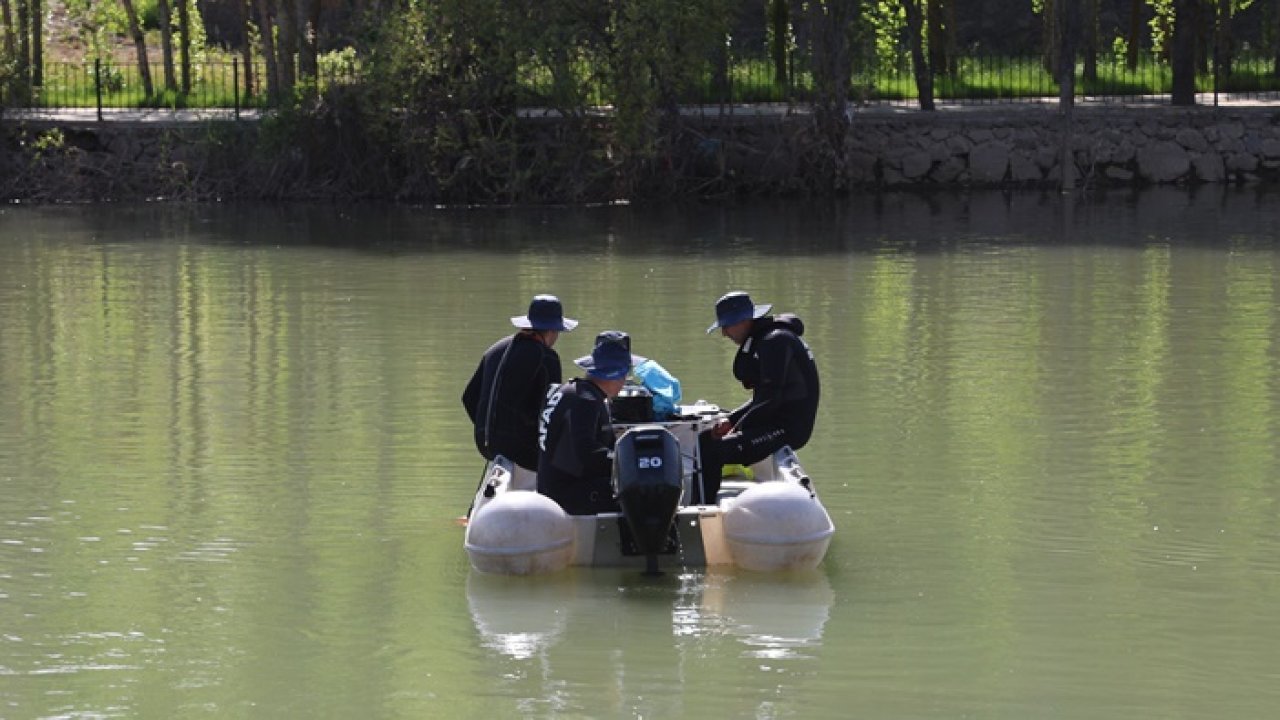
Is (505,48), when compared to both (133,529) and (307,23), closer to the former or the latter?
(307,23)

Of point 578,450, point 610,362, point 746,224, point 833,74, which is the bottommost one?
point 578,450

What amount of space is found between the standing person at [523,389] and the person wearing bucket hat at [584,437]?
0.52m

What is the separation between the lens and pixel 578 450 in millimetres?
11641

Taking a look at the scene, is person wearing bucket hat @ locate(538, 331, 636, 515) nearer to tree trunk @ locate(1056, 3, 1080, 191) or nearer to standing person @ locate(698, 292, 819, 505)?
standing person @ locate(698, 292, 819, 505)

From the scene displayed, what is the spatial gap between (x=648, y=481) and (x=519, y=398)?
1609 millimetres

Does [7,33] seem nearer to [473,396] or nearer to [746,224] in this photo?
[746,224]

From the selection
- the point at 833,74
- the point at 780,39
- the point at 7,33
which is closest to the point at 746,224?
the point at 833,74

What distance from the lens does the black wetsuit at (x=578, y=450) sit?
459 inches

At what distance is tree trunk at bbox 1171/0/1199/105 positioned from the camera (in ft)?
125

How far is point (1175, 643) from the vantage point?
10352 millimetres

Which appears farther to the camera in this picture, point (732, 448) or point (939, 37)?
point (939, 37)

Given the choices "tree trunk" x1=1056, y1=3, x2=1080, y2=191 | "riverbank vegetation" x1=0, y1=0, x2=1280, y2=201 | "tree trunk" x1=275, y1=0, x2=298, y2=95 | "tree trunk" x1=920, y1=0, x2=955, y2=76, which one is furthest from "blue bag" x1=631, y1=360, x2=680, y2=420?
"tree trunk" x1=920, y1=0, x2=955, y2=76

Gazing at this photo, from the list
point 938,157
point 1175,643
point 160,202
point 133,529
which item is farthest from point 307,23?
point 1175,643

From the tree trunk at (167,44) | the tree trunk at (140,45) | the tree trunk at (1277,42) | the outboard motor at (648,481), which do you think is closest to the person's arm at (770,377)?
the outboard motor at (648,481)
